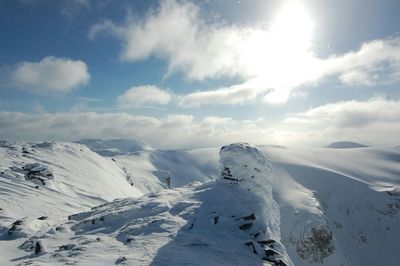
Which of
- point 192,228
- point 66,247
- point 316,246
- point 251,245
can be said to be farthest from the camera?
point 316,246

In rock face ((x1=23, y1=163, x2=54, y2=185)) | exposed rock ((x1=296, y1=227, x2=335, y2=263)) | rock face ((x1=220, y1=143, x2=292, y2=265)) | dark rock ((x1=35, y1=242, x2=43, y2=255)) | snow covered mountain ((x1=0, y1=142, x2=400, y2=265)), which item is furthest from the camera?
exposed rock ((x1=296, y1=227, x2=335, y2=263))

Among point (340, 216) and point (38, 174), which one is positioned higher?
point (38, 174)

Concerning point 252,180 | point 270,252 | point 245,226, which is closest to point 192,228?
point 245,226

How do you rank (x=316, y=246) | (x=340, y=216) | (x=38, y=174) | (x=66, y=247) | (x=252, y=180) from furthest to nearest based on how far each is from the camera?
1. (x=340, y=216)
2. (x=316, y=246)
3. (x=38, y=174)
4. (x=252, y=180)
5. (x=66, y=247)

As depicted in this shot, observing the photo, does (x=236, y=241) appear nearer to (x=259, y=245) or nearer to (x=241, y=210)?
(x=259, y=245)

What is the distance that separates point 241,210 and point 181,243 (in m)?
5.87

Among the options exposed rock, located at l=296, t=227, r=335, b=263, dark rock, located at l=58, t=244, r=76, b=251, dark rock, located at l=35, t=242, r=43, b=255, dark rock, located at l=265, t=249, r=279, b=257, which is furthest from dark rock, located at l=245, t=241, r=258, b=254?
exposed rock, located at l=296, t=227, r=335, b=263

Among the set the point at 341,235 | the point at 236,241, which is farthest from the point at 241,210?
the point at 341,235

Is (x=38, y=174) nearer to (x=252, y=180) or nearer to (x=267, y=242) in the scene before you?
(x=252, y=180)

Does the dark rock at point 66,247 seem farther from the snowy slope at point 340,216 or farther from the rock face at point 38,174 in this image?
the snowy slope at point 340,216

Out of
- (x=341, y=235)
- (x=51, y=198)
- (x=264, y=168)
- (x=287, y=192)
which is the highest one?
(x=264, y=168)

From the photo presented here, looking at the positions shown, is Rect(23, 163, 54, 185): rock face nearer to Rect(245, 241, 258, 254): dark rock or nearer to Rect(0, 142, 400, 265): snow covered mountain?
Rect(0, 142, 400, 265): snow covered mountain

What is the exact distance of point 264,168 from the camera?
92.4ft

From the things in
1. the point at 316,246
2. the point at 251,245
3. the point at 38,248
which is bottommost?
the point at 316,246
